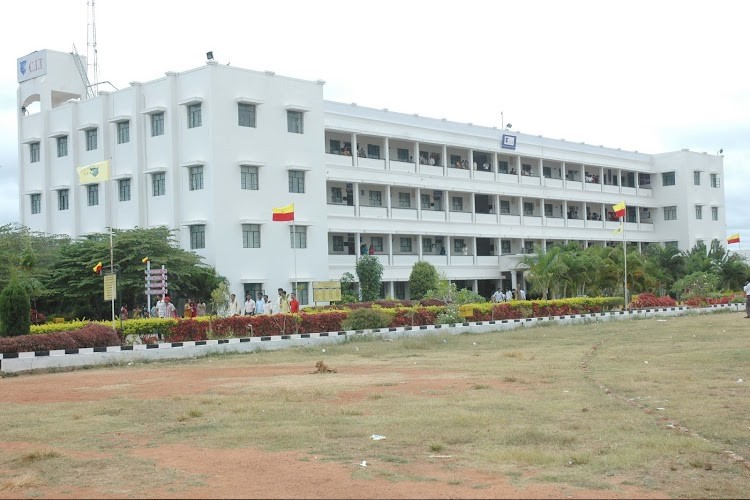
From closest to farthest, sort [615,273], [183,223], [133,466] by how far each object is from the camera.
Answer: [133,466] → [183,223] → [615,273]

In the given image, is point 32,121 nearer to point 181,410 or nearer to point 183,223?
point 183,223

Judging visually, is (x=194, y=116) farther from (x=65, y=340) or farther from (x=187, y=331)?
(x=65, y=340)

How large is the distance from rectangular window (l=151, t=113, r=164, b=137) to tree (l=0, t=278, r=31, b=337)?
19802 mm

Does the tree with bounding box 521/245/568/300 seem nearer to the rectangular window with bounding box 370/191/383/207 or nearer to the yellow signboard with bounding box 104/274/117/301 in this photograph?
the rectangular window with bounding box 370/191/383/207

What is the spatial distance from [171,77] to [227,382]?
26055 millimetres

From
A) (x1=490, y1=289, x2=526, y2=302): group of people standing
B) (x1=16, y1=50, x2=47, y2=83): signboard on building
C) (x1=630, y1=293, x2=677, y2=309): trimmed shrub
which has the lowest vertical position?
(x1=630, y1=293, x2=677, y2=309): trimmed shrub

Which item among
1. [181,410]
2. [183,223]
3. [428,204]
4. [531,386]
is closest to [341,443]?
[181,410]

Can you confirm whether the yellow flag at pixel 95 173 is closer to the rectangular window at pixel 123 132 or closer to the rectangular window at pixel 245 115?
the rectangular window at pixel 245 115

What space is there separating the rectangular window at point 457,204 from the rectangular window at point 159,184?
61.6 feet

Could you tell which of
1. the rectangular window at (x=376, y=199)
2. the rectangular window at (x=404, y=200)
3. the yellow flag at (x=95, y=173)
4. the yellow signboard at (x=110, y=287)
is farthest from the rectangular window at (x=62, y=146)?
the yellow signboard at (x=110, y=287)

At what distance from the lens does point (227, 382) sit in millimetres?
16969

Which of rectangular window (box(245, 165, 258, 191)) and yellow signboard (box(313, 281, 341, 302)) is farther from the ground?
rectangular window (box(245, 165, 258, 191))

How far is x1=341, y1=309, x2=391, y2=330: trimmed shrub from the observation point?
29125mm

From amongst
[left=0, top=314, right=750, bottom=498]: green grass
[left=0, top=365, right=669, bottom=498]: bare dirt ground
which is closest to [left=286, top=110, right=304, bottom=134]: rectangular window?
[left=0, top=314, right=750, bottom=498]: green grass
